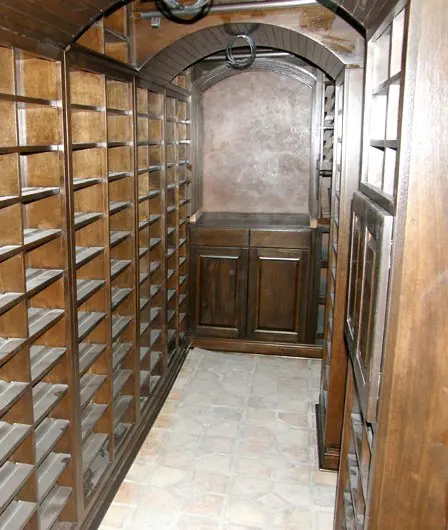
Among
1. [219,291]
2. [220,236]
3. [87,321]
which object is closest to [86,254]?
[87,321]

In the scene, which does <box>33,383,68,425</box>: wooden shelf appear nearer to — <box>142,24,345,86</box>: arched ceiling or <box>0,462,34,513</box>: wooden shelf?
<box>0,462,34,513</box>: wooden shelf

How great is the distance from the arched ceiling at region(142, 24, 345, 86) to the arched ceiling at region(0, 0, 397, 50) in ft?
3.38

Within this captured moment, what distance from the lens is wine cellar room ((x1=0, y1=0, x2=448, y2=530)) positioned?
1385mm

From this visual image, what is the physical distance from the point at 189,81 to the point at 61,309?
284 cm

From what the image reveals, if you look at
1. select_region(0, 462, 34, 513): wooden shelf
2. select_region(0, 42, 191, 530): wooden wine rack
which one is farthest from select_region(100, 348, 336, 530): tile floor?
select_region(0, 462, 34, 513): wooden shelf

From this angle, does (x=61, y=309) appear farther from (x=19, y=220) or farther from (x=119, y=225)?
(x=119, y=225)

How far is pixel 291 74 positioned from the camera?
4.65 m

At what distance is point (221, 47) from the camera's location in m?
3.54

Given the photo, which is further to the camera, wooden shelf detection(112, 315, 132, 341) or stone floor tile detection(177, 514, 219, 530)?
wooden shelf detection(112, 315, 132, 341)

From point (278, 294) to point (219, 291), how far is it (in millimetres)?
526

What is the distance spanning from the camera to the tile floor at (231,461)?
9.27 feet

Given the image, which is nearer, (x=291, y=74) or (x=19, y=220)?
(x=19, y=220)

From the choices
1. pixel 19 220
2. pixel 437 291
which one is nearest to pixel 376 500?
pixel 437 291

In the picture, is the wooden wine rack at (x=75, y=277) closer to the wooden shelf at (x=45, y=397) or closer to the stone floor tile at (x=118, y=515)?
the wooden shelf at (x=45, y=397)
